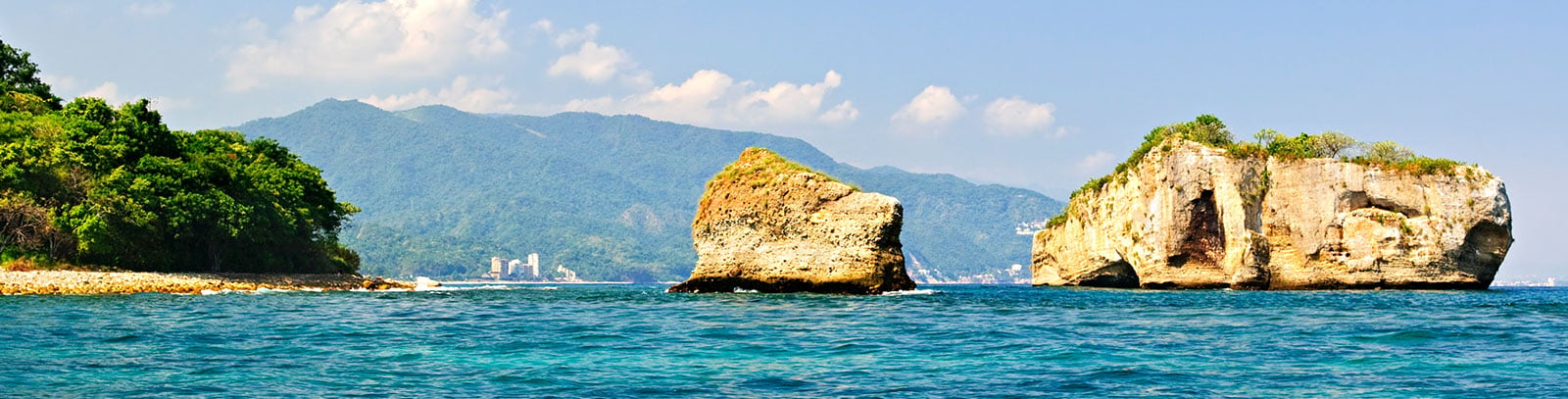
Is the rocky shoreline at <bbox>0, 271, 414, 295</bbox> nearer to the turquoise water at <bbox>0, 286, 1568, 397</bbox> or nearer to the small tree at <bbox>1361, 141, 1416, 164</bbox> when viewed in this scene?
the turquoise water at <bbox>0, 286, 1568, 397</bbox>

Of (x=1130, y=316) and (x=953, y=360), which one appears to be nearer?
(x=953, y=360)

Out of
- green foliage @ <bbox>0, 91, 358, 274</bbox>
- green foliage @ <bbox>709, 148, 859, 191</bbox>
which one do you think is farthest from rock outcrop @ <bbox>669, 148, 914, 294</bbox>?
green foliage @ <bbox>0, 91, 358, 274</bbox>

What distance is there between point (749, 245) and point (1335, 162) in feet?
125

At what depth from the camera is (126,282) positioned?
5175 centimetres

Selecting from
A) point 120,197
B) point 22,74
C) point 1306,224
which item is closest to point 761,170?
point 120,197

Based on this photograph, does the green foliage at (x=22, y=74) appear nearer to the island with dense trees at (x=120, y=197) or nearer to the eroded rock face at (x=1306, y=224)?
the island with dense trees at (x=120, y=197)

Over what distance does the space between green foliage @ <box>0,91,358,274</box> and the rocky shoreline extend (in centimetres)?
217

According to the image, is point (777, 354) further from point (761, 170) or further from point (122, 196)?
point (122, 196)

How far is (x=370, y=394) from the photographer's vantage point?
14.6 m

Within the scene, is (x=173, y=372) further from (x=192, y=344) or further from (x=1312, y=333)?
(x=1312, y=333)

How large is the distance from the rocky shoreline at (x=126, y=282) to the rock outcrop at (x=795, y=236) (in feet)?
71.3

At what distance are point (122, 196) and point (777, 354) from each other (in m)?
44.5

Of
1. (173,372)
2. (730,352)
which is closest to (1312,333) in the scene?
(730,352)

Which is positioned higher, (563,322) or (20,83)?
(20,83)
